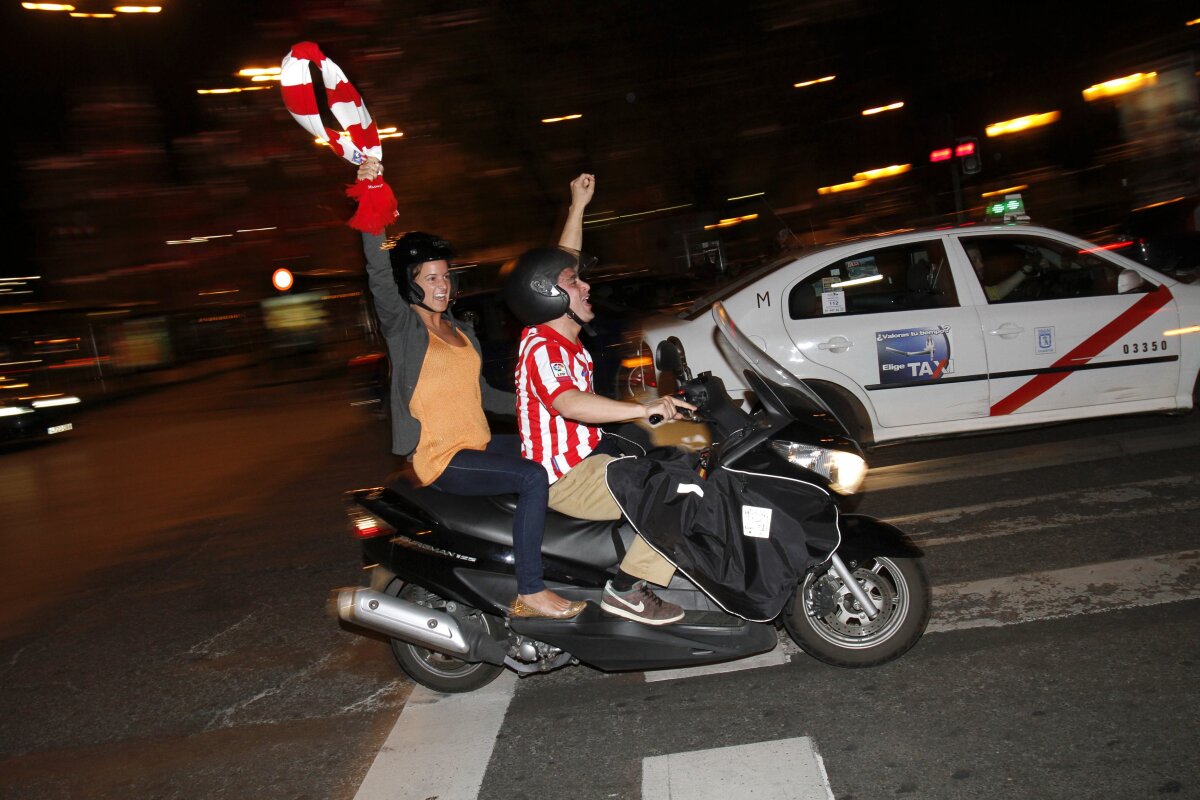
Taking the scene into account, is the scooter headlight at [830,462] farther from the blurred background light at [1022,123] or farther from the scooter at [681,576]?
the blurred background light at [1022,123]

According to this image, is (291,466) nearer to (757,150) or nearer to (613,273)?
(613,273)

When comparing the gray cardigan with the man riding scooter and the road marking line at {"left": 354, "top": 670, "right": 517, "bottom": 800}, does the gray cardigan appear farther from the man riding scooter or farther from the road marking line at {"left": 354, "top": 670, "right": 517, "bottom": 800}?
the road marking line at {"left": 354, "top": 670, "right": 517, "bottom": 800}

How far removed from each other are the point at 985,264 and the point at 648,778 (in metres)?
5.27

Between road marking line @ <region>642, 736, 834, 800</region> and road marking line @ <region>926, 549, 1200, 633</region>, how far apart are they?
126cm

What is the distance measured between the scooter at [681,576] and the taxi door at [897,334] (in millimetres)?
3276

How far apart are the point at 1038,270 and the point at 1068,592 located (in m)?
3.58

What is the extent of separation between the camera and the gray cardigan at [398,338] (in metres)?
3.89

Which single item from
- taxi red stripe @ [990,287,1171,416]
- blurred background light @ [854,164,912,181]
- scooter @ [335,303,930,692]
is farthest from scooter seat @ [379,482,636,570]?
blurred background light @ [854,164,912,181]

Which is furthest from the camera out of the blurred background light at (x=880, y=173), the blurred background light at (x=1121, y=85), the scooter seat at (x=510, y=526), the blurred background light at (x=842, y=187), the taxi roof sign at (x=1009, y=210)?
the blurred background light at (x=880, y=173)

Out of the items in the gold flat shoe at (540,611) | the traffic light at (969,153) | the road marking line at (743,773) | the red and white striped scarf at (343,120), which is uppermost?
the traffic light at (969,153)

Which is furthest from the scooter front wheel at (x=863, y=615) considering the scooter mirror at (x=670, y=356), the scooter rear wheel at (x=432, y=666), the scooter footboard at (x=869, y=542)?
the scooter rear wheel at (x=432, y=666)

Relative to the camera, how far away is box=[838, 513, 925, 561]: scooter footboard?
3.83 metres

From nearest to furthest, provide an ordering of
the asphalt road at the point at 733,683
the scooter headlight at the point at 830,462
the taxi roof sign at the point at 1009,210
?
the asphalt road at the point at 733,683 → the scooter headlight at the point at 830,462 → the taxi roof sign at the point at 1009,210

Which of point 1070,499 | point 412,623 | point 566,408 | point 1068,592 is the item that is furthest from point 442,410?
point 1070,499
